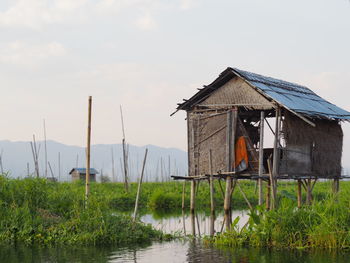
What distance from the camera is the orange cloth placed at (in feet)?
46.1

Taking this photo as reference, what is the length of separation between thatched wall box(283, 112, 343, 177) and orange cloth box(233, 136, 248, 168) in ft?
3.63

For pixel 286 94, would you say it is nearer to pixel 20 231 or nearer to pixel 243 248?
pixel 243 248

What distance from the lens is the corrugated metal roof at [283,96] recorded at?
13586 mm

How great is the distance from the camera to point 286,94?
14734 mm

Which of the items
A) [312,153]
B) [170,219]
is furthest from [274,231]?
[170,219]

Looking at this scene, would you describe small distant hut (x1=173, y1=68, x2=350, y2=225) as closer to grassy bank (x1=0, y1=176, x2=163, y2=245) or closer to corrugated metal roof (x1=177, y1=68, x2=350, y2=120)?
corrugated metal roof (x1=177, y1=68, x2=350, y2=120)

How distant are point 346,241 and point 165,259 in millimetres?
3453

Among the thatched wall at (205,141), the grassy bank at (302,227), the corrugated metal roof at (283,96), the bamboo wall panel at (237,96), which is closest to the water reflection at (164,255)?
the grassy bank at (302,227)

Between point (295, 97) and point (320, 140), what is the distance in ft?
4.67

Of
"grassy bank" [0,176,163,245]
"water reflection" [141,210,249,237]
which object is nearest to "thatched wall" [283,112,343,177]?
"water reflection" [141,210,249,237]

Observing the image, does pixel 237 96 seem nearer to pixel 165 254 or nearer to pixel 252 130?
pixel 252 130

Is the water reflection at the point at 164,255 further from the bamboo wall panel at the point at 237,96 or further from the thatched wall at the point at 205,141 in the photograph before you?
the bamboo wall panel at the point at 237,96

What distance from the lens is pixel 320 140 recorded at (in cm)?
1513

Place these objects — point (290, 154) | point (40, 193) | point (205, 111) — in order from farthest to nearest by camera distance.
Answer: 1. point (205, 111)
2. point (290, 154)
3. point (40, 193)
